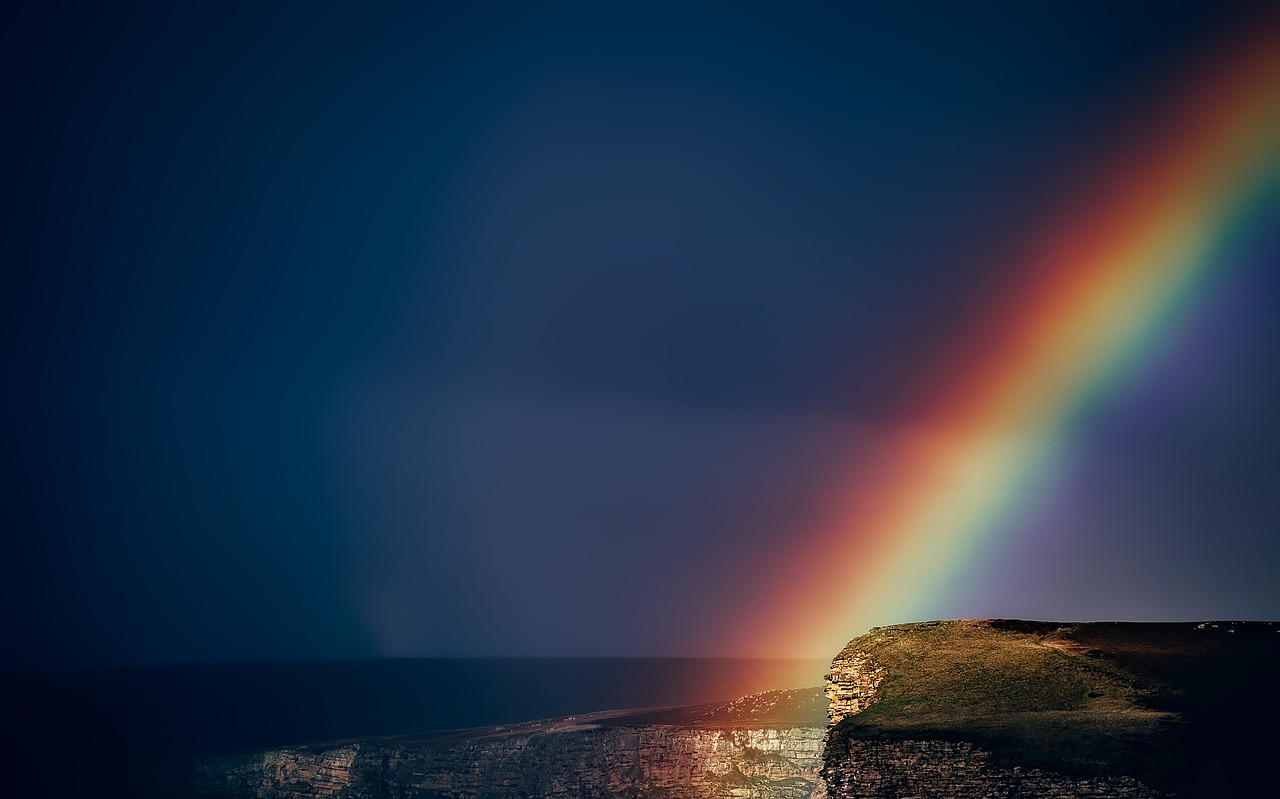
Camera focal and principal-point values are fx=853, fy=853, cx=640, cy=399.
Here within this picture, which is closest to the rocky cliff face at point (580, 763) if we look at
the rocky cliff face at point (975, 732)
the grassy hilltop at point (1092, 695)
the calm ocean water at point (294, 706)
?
the rocky cliff face at point (975, 732)

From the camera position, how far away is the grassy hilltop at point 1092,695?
20.8 metres

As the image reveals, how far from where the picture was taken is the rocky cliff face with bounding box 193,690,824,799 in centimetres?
4262

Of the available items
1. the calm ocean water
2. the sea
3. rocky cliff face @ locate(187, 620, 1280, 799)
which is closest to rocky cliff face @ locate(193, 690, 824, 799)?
rocky cliff face @ locate(187, 620, 1280, 799)

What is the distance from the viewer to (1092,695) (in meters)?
25.8

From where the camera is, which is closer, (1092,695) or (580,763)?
(1092,695)

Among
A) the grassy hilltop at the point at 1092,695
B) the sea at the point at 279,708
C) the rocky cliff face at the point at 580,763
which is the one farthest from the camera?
the sea at the point at 279,708

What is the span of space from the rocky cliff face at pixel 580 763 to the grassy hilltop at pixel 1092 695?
11761 millimetres

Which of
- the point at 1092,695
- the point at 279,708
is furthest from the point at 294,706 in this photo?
the point at 1092,695

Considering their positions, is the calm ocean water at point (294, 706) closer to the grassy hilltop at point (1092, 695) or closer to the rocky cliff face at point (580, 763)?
the rocky cliff face at point (580, 763)

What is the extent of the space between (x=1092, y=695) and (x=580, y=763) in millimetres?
31886

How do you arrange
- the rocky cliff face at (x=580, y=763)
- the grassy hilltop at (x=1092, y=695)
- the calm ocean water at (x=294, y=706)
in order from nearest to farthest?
the grassy hilltop at (x=1092, y=695), the rocky cliff face at (x=580, y=763), the calm ocean water at (x=294, y=706)

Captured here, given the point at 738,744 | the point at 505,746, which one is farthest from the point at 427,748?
the point at 738,744

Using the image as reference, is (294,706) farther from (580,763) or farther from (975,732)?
(975,732)

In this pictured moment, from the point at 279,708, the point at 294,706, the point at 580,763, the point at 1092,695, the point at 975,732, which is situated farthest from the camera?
the point at 294,706
